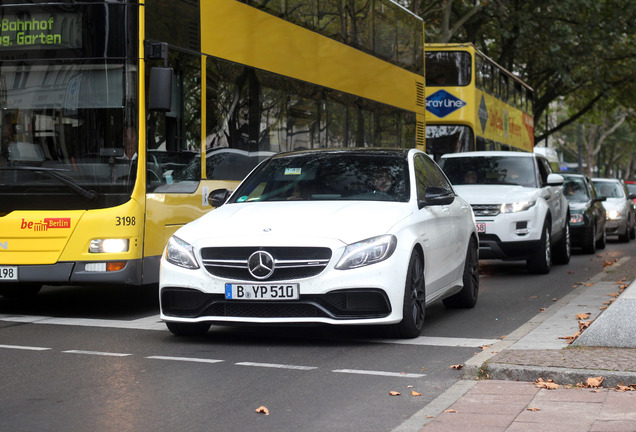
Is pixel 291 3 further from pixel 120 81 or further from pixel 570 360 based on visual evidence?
pixel 570 360

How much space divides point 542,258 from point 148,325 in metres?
7.69

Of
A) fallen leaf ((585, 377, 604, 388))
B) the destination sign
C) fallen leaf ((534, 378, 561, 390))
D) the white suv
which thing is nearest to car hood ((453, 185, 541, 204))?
the white suv

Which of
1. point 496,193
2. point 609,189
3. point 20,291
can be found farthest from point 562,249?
point 609,189

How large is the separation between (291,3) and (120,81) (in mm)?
3902

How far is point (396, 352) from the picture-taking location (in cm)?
781

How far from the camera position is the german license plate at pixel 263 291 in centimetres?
778

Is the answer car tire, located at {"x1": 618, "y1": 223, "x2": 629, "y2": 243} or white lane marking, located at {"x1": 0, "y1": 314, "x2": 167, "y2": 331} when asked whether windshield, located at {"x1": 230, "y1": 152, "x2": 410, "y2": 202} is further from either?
car tire, located at {"x1": 618, "y1": 223, "x2": 629, "y2": 243}

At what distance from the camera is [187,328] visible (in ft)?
27.8

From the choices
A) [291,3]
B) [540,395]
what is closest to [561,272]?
[291,3]

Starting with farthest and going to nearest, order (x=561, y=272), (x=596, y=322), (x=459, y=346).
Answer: (x=561, y=272)
(x=459, y=346)
(x=596, y=322)

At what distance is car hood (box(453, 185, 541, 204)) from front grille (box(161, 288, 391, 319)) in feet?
24.4

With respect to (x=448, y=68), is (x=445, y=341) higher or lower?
lower

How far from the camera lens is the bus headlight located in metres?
9.86

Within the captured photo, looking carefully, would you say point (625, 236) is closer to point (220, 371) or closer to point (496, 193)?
point (496, 193)
